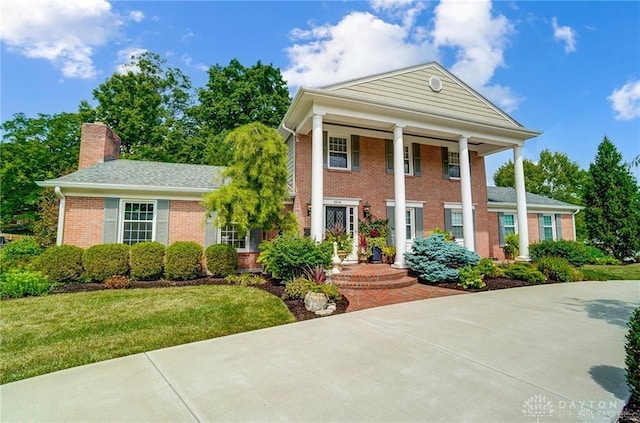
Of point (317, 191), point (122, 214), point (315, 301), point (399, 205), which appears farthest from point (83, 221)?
point (399, 205)

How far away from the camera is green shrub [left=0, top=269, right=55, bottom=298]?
6957 millimetres

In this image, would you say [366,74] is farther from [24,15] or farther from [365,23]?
[24,15]

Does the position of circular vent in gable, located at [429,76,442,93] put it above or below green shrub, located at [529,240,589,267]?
above

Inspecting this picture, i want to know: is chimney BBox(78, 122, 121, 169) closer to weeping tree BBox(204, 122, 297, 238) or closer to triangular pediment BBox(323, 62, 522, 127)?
weeping tree BBox(204, 122, 297, 238)

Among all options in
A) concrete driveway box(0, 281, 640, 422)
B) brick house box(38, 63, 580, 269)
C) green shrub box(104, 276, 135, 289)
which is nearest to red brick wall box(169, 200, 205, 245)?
brick house box(38, 63, 580, 269)

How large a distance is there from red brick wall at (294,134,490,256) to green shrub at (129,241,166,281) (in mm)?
4706

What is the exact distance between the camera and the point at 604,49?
→ 8.20 meters

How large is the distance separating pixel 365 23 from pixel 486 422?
11.4 metres

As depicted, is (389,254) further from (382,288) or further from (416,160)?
(416,160)

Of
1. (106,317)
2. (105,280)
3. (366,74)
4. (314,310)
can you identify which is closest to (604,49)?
(366,74)

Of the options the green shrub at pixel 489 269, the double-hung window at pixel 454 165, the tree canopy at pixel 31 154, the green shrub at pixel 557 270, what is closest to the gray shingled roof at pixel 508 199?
the double-hung window at pixel 454 165

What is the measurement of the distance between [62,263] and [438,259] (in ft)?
35.2

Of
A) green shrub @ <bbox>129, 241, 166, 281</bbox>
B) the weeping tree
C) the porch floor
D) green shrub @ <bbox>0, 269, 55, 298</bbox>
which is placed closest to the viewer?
green shrub @ <bbox>0, 269, 55, 298</bbox>

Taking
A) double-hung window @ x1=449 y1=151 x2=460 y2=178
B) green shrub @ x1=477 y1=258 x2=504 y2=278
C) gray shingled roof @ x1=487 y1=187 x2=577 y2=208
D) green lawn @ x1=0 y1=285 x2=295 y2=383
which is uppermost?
double-hung window @ x1=449 y1=151 x2=460 y2=178
